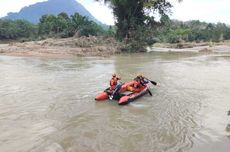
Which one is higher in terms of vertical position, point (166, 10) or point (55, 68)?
point (166, 10)

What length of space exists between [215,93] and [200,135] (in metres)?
6.27

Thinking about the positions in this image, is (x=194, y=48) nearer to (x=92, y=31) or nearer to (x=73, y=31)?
(x=92, y=31)

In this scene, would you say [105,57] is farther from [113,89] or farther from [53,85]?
[113,89]

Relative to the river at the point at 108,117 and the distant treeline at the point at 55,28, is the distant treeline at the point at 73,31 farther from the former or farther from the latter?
the river at the point at 108,117

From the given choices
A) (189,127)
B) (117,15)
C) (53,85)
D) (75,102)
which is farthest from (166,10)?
(189,127)

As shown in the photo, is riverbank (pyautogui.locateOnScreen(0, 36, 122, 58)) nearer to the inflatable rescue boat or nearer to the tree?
the tree

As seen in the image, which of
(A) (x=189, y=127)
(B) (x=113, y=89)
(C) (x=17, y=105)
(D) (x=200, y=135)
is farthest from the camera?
(B) (x=113, y=89)

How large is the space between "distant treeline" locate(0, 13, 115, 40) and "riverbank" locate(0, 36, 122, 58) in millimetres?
5591

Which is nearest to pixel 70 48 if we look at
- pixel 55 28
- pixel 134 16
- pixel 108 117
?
pixel 134 16

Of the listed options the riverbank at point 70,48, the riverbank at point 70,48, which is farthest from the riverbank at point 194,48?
the riverbank at point 70,48

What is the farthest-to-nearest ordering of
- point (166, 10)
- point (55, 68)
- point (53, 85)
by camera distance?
point (166, 10)
point (55, 68)
point (53, 85)

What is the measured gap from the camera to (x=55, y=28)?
177 ft

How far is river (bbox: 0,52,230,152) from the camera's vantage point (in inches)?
338

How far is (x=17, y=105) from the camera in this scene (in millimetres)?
12727
